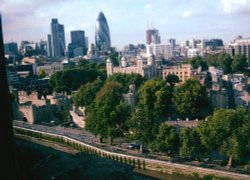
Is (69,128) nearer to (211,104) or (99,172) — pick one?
(211,104)

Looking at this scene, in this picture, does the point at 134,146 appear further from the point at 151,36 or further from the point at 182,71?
the point at 151,36

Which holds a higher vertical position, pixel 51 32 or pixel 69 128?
pixel 51 32

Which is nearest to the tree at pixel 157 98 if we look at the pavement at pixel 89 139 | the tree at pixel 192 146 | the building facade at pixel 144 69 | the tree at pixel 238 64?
the pavement at pixel 89 139

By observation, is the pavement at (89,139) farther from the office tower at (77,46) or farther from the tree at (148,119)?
the office tower at (77,46)

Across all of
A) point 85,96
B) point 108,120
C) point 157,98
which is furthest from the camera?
point 85,96

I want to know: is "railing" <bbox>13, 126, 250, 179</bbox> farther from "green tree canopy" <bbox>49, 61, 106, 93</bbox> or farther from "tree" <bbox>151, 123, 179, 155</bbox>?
"green tree canopy" <bbox>49, 61, 106, 93</bbox>

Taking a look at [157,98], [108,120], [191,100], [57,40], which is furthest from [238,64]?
[57,40]

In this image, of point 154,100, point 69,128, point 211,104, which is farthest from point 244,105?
point 69,128
